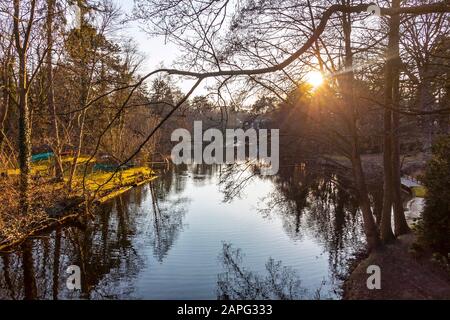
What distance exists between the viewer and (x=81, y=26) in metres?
16.6

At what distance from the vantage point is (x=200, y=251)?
42.3ft

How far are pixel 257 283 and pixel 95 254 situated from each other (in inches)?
212

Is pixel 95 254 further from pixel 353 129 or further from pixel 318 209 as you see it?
pixel 318 209

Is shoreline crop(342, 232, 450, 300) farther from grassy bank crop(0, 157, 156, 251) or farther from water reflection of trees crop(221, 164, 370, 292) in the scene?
grassy bank crop(0, 157, 156, 251)

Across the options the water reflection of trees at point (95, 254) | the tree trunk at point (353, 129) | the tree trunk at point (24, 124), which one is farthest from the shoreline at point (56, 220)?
the tree trunk at point (353, 129)

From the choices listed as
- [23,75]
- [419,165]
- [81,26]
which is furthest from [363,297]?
[419,165]

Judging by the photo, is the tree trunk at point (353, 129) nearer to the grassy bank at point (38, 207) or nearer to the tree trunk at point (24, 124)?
the grassy bank at point (38, 207)

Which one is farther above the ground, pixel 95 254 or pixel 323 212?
pixel 323 212

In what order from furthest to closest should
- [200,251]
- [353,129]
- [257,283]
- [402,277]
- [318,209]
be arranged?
[318,209], [200,251], [353,129], [257,283], [402,277]

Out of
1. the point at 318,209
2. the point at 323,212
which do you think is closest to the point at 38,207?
the point at 323,212

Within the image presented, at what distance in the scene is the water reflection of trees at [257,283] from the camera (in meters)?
9.55

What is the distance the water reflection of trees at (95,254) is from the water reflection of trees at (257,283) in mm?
2360

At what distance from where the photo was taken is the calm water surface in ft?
31.9

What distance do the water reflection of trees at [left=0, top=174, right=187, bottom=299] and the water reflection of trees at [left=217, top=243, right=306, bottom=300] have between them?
236cm
